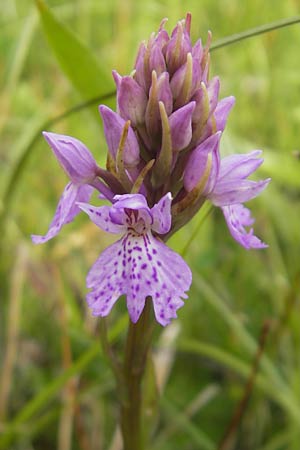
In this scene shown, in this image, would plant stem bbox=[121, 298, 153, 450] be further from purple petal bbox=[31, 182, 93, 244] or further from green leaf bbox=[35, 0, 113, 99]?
green leaf bbox=[35, 0, 113, 99]

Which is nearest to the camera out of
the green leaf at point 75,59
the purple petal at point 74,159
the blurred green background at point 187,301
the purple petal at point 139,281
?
the purple petal at point 139,281

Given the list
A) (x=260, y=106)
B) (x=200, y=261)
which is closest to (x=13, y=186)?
(x=200, y=261)

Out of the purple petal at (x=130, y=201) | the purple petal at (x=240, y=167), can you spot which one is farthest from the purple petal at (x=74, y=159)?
the purple petal at (x=240, y=167)

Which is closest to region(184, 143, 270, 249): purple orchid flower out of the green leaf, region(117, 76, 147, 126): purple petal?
region(117, 76, 147, 126): purple petal

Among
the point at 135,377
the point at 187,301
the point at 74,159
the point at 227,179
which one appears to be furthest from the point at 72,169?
the point at 187,301

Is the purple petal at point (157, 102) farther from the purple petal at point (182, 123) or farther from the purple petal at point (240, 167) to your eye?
the purple petal at point (240, 167)

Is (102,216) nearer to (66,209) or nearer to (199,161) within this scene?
(66,209)

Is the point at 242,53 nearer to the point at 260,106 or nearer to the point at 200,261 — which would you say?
the point at 260,106
